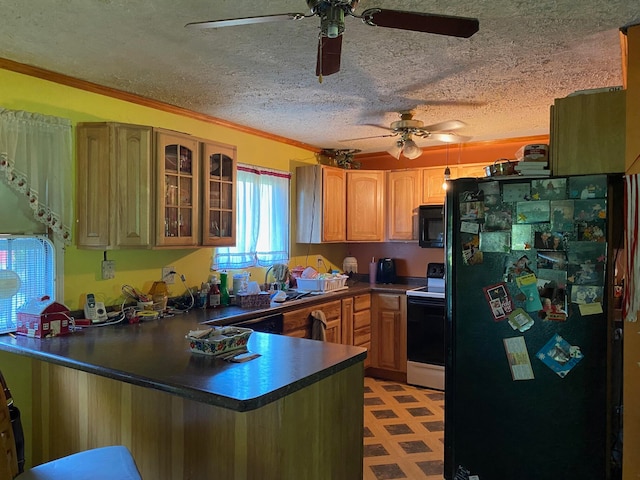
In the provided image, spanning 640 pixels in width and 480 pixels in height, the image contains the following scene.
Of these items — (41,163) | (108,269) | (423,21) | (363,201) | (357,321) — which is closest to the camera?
(423,21)

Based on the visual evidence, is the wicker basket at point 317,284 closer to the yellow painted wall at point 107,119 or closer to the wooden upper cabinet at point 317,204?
the wooden upper cabinet at point 317,204

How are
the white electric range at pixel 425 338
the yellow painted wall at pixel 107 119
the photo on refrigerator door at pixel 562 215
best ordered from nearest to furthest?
the photo on refrigerator door at pixel 562 215 < the yellow painted wall at pixel 107 119 < the white electric range at pixel 425 338

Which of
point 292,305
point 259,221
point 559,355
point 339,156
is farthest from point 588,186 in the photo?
point 339,156

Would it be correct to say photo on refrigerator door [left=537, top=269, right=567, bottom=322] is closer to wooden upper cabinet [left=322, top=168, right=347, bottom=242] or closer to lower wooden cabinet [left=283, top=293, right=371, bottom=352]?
lower wooden cabinet [left=283, top=293, right=371, bottom=352]

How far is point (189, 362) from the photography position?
203cm

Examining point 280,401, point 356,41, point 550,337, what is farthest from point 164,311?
point 550,337

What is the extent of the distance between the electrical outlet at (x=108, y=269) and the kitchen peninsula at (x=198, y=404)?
0.50 metres

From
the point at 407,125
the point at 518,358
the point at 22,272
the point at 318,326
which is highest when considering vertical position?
the point at 407,125

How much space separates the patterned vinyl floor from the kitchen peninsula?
734 millimetres

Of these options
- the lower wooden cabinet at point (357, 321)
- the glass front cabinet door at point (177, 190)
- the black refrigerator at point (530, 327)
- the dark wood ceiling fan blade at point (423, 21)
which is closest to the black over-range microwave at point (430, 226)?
the lower wooden cabinet at point (357, 321)

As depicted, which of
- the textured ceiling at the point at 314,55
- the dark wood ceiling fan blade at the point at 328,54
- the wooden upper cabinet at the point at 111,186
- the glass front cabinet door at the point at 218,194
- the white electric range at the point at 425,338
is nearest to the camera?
the dark wood ceiling fan blade at the point at 328,54

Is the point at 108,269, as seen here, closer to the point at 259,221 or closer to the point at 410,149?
the point at 259,221

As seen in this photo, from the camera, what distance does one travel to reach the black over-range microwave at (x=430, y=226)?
4566 millimetres

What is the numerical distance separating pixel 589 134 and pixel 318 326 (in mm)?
2457
